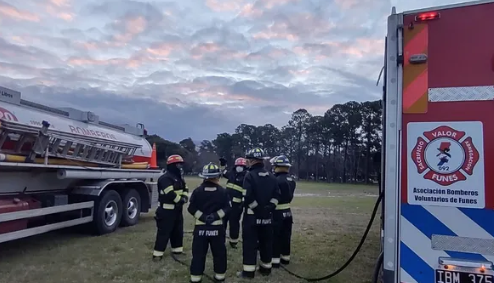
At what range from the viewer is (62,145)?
24.9ft

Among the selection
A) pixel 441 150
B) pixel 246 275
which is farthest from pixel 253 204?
pixel 441 150

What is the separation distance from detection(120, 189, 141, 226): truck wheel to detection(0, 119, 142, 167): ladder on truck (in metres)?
0.82

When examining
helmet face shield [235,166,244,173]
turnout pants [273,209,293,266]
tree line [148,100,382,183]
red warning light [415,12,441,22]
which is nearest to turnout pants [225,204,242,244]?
turnout pants [273,209,293,266]

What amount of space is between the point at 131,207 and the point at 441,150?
865 centimetres

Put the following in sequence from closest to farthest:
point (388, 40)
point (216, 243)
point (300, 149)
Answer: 1. point (388, 40)
2. point (216, 243)
3. point (300, 149)

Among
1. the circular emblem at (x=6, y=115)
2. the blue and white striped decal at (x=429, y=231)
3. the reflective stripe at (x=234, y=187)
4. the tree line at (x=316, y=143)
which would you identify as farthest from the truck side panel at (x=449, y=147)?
the tree line at (x=316, y=143)

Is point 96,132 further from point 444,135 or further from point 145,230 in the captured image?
point 444,135

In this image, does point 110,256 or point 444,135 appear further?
point 110,256

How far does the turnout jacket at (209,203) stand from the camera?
563cm

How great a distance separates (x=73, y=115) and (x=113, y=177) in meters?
1.68

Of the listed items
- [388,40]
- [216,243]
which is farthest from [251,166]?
[388,40]

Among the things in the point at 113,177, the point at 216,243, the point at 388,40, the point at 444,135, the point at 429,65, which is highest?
the point at 388,40

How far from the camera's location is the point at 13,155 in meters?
6.41

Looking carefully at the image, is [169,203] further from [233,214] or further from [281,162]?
[281,162]
